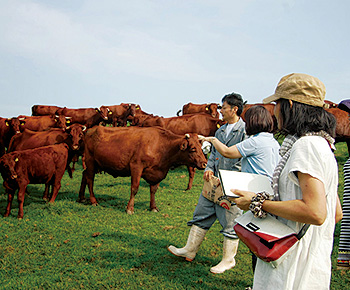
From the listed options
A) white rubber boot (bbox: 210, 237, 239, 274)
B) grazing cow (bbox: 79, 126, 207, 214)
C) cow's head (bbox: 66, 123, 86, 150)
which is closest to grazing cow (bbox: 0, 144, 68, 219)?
grazing cow (bbox: 79, 126, 207, 214)

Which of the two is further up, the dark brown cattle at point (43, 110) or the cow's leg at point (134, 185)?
the dark brown cattle at point (43, 110)

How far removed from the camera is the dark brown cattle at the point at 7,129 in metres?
16.8

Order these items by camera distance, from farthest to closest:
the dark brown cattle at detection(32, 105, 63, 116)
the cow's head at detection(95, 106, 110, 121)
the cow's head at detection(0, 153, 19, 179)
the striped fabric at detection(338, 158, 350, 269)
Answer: the dark brown cattle at detection(32, 105, 63, 116), the cow's head at detection(95, 106, 110, 121), the cow's head at detection(0, 153, 19, 179), the striped fabric at detection(338, 158, 350, 269)

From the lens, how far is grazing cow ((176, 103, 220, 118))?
830 inches

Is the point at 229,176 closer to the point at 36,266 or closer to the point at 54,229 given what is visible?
the point at 36,266

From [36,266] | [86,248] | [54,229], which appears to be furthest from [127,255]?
[54,229]

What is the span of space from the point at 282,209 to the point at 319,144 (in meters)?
0.44

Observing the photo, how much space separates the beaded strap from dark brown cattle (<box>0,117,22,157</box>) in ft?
54.4

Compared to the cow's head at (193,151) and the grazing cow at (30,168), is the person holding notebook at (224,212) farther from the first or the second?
the grazing cow at (30,168)

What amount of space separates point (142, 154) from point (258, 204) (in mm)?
7440

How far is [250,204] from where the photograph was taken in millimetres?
2234

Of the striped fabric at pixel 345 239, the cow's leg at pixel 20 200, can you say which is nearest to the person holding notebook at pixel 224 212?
the striped fabric at pixel 345 239

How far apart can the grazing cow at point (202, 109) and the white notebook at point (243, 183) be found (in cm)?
1822

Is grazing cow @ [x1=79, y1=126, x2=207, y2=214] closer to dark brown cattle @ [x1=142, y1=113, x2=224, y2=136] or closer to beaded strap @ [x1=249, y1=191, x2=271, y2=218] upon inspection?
dark brown cattle @ [x1=142, y1=113, x2=224, y2=136]
